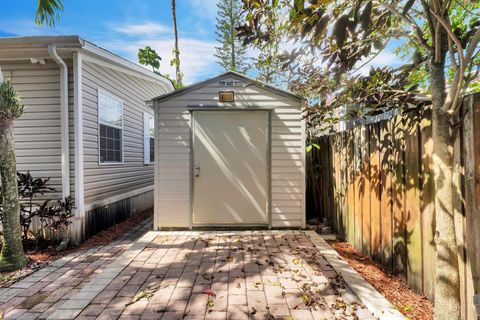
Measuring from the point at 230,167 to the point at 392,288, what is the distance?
3016 millimetres

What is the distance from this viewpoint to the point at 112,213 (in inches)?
232

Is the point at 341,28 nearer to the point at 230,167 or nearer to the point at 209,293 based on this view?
the point at 209,293

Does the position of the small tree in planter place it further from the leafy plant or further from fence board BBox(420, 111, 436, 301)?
fence board BBox(420, 111, 436, 301)

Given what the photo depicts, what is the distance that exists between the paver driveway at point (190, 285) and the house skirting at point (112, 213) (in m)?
0.89

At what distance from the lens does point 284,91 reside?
16.2 ft

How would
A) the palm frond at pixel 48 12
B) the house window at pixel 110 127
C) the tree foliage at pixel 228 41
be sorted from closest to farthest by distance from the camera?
the palm frond at pixel 48 12
the house window at pixel 110 127
the tree foliage at pixel 228 41

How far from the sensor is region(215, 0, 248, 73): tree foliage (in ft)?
57.3

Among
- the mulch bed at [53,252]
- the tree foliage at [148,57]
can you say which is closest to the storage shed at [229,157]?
the mulch bed at [53,252]

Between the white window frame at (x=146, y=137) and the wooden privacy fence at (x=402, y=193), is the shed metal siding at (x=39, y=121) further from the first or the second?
the wooden privacy fence at (x=402, y=193)

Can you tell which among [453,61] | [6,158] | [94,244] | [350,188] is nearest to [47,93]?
[6,158]

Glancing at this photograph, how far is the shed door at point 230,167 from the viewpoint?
4988 millimetres

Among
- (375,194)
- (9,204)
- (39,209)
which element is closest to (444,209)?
(375,194)

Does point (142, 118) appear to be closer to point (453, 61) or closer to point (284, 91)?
point (284, 91)

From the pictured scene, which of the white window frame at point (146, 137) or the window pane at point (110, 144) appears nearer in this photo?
the window pane at point (110, 144)
